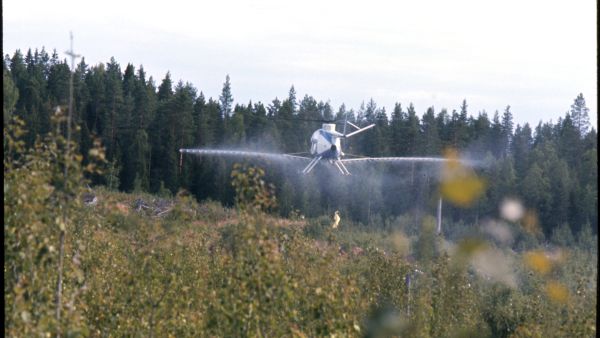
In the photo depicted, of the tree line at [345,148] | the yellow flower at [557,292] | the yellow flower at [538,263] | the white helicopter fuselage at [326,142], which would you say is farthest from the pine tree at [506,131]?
the yellow flower at [557,292]

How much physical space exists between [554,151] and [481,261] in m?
31.9

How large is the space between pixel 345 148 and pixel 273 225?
229 feet

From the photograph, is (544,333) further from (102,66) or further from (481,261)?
(102,66)

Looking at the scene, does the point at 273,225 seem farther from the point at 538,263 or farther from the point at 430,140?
the point at 430,140

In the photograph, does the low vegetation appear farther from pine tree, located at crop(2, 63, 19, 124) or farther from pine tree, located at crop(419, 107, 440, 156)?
pine tree, located at crop(419, 107, 440, 156)

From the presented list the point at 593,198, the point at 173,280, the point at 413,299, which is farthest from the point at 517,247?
the point at 173,280

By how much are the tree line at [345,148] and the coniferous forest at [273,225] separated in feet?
0.61

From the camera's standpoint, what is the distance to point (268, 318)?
12203 mm

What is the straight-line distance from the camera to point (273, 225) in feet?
42.2

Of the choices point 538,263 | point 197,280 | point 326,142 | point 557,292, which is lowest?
point 538,263

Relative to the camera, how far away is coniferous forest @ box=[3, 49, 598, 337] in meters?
11.4

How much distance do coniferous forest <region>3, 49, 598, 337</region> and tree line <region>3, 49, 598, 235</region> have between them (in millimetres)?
187

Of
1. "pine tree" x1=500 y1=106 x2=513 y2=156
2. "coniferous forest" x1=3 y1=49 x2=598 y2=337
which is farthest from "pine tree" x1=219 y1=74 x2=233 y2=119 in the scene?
"pine tree" x1=500 y1=106 x2=513 y2=156

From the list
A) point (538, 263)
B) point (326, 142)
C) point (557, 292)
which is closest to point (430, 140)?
point (326, 142)
